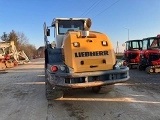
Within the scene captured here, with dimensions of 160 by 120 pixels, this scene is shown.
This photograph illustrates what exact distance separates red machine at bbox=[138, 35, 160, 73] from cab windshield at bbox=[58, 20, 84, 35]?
23.5ft

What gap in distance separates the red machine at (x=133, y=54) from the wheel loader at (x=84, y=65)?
40.0ft

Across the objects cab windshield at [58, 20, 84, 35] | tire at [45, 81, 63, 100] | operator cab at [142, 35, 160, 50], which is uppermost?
cab windshield at [58, 20, 84, 35]

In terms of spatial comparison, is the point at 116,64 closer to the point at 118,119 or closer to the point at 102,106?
the point at 102,106

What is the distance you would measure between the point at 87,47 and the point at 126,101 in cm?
199

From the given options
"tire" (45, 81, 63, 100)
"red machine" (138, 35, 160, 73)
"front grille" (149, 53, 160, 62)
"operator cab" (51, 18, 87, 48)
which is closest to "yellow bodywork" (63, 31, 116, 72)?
"tire" (45, 81, 63, 100)

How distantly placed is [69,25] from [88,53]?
3124 millimetres

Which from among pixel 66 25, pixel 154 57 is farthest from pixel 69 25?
pixel 154 57

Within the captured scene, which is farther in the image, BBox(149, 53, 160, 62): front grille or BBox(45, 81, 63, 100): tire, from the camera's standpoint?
BBox(149, 53, 160, 62): front grille

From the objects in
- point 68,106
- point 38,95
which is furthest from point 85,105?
point 38,95

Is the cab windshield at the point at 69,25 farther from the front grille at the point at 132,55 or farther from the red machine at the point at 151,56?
the front grille at the point at 132,55

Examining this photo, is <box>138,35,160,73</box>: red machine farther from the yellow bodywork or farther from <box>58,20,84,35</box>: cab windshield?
the yellow bodywork

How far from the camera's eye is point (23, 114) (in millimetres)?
6973

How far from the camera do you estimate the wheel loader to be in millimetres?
7355

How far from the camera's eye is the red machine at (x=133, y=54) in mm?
20609
